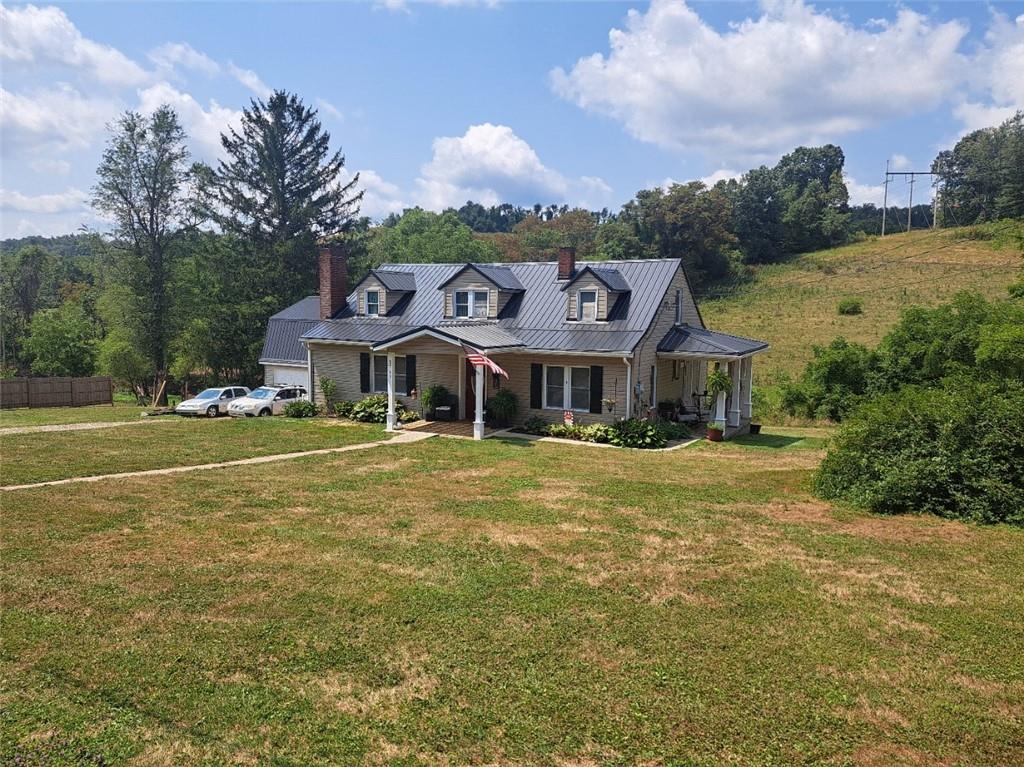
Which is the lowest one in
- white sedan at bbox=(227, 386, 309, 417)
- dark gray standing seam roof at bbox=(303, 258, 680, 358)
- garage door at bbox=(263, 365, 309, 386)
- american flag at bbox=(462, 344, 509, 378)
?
white sedan at bbox=(227, 386, 309, 417)

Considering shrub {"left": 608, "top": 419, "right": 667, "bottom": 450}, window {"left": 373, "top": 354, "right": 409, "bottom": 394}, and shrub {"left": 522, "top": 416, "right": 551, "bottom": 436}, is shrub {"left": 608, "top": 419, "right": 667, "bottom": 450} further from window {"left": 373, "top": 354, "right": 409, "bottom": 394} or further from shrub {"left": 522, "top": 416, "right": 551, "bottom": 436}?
window {"left": 373, "top": 354, "right": 409, "bottom": 394}

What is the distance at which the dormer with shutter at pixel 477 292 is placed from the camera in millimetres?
23828

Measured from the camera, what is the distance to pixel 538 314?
76.0 ft

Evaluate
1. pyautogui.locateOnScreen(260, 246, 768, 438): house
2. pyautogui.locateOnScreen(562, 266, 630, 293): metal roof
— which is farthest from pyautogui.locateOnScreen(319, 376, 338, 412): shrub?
pyautogui.locateOnScreen(562, 266, 630, 293): metal roof

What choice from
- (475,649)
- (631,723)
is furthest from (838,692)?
(475,649)

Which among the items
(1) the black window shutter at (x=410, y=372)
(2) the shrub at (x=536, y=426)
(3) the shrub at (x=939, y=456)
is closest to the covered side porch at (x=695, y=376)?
(2) the shrub at (x=536, y=426)

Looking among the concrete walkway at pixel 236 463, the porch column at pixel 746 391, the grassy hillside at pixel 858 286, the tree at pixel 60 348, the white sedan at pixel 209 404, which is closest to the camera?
the concrete walkway at pixel 236 463

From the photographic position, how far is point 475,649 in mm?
6340

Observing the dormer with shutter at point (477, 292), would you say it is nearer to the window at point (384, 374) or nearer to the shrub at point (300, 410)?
the window at point (384, 374)

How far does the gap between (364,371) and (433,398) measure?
12.4 feet

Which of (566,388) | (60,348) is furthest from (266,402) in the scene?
(60,348)

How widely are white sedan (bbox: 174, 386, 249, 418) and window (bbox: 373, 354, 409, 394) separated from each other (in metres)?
6.18

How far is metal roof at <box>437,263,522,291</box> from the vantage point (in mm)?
23844

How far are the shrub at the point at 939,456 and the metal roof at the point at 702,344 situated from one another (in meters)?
8.04
